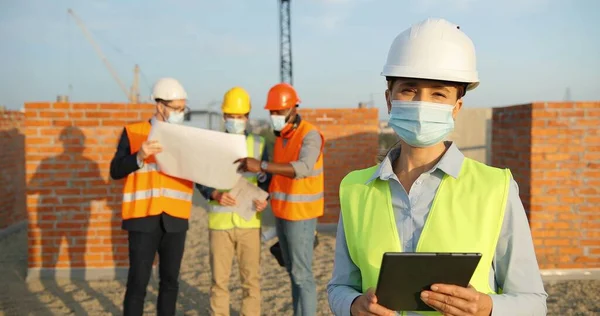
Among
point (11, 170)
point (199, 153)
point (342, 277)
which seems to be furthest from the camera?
point (11, 170)

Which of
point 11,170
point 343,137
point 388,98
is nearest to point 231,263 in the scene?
point 388,98

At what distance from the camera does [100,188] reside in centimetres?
582

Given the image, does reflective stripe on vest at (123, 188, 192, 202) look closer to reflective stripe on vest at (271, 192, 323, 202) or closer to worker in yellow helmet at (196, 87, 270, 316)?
worker in yellow helmet at (196, 87, 270, 316)

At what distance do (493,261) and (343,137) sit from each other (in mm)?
7080

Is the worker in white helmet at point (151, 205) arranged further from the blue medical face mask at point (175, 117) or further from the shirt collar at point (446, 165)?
the shirt collar at point (446, 165)

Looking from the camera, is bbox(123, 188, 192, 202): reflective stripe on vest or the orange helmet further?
the orange helmet

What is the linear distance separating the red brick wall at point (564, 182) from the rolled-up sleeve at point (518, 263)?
4.40 m

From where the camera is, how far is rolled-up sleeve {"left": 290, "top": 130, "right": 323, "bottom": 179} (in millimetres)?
3783

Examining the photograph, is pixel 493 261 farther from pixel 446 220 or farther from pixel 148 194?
pixel 148 194

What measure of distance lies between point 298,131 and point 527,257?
270cm

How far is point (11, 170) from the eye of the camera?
8086 mm

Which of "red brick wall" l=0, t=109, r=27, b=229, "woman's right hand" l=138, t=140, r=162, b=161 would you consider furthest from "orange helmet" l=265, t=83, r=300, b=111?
"red brick wall" l=0, t=109, r=27, b=229

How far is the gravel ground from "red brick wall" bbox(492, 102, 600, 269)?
0.40m

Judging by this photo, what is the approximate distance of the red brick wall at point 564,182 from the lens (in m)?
5.43
